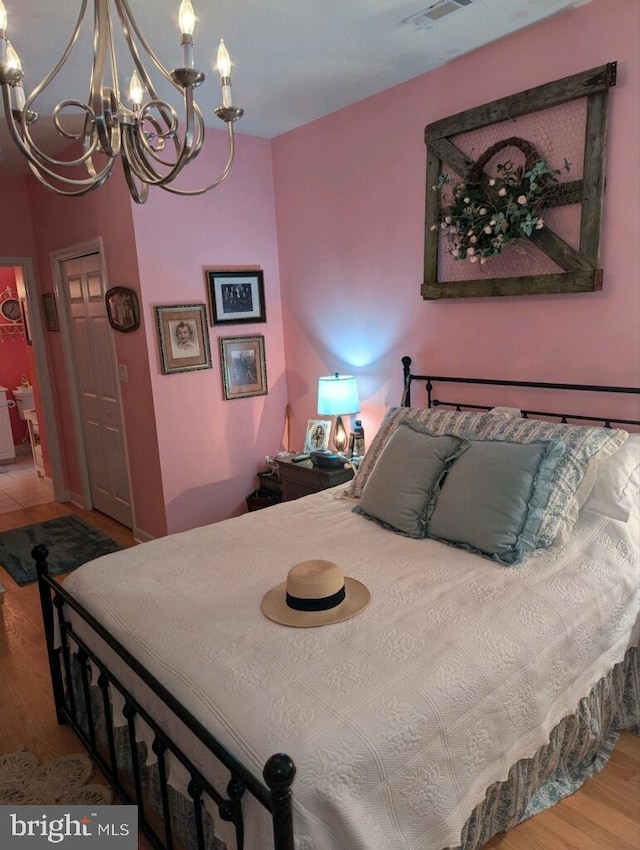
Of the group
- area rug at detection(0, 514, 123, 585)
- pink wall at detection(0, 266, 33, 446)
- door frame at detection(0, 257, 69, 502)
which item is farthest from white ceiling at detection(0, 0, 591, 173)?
pink wall at detection(0, 266, 33, 446)

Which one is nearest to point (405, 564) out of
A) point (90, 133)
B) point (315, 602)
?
point (315, 602)

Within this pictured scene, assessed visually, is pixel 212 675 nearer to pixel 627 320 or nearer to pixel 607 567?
pixel 607 567

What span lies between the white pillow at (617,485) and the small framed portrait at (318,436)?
6.41ft

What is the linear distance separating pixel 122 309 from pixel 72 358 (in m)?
1.27

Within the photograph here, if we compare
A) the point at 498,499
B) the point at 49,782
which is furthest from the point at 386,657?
the point at 49,782

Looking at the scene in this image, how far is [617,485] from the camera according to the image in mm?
2195

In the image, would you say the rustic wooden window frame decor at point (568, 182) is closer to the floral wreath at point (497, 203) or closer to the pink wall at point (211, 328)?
the floral wreath at point (497, 203)

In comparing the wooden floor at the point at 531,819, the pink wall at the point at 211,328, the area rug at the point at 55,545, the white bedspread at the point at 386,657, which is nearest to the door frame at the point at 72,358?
the area rug at the point at 55,545

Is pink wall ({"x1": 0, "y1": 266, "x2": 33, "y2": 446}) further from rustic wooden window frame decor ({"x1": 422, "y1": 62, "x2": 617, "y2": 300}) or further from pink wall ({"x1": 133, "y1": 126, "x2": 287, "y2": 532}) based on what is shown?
rustic wooden window frame decor ({"x1": 422, "y1": 62, "x2": 617, "y2": 300})

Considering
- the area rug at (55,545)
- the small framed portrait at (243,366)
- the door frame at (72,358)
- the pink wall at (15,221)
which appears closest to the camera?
the area rug at (55,545)

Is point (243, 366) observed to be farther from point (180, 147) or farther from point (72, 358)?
point (180, 147)

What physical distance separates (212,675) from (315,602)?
370mm

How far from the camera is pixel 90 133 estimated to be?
1.47m

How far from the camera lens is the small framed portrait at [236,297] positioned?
12.9ft
